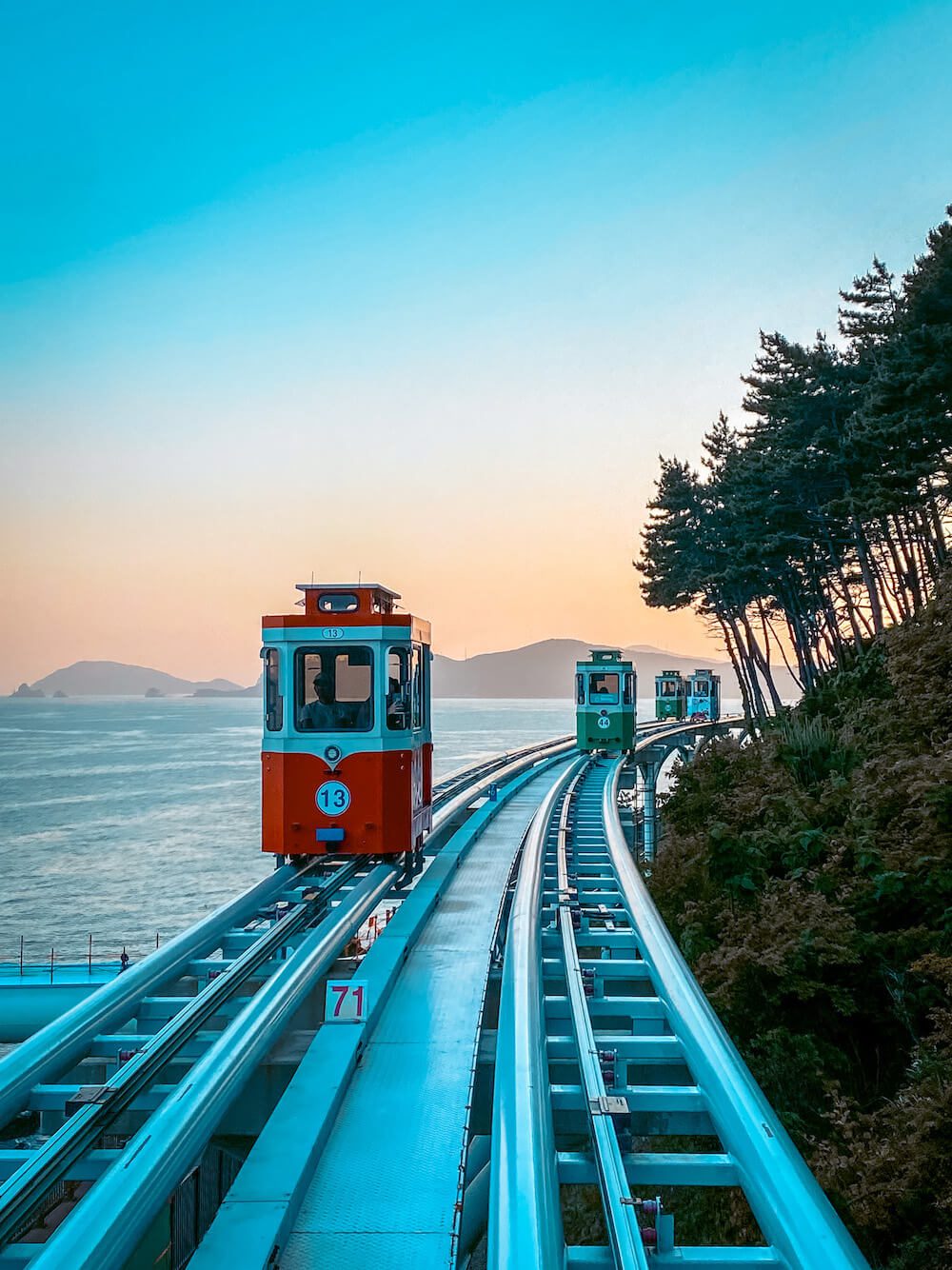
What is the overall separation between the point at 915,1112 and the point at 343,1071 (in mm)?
3770

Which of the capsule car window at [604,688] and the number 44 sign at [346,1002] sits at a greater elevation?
the capsule car window at [604,688]

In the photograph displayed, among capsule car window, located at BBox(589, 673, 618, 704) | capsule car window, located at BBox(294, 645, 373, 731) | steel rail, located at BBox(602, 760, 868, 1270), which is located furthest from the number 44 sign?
capsule car window, located at BBox(589, 673, 618, 704)

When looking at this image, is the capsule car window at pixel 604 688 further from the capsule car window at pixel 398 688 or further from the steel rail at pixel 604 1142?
the steel rail at pixel 604 1142

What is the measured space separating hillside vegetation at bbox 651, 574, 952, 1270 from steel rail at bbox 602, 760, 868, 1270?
1.50m

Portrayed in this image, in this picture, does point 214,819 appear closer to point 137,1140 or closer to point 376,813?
point 376,813

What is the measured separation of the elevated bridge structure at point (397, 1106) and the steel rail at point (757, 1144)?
1 centimetres

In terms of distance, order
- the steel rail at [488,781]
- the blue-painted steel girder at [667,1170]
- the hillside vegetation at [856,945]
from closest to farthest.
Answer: the blue-painted steel girder at [667,1170]
the hillside vegetation at [856,945]
the steel rail at [488,781]

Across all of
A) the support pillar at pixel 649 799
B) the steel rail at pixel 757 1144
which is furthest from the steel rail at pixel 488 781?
the steel rail at pixel 757 1144

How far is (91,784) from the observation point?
2990 inches

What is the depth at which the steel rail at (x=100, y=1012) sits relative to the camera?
530 centimetres

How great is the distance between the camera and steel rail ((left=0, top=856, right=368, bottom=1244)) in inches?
165

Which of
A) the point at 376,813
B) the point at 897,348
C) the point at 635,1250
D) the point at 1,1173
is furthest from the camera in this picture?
the point at 897,348

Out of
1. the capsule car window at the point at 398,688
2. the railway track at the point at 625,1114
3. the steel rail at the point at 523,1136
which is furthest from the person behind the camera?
the capsule car window at the point at 398,688

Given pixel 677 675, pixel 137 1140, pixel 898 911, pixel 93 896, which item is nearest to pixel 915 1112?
pixel 898 911
